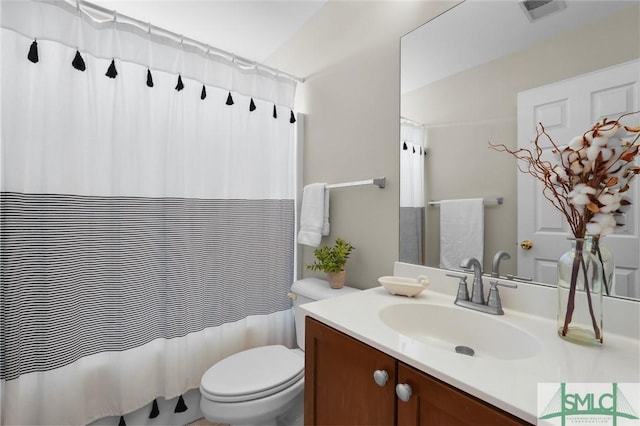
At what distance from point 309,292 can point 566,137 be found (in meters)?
1.22

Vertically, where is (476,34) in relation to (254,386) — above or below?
above

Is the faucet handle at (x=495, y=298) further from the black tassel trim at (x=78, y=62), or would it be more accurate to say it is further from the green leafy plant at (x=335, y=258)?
the black tassel trim at (x=78, y=62)

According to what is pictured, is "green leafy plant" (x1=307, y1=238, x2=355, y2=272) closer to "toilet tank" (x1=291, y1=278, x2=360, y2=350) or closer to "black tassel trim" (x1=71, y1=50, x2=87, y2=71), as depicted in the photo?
"toilet tank" (x1=291, y1=278, x2=360, y2=350)

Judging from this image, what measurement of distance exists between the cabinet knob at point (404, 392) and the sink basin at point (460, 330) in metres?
0.28

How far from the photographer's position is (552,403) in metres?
0.51

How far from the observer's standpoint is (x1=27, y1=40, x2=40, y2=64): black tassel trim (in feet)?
3.68

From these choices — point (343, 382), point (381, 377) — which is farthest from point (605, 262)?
point (343, 382)

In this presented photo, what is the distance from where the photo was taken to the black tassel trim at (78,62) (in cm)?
120

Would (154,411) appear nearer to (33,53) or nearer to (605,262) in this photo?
(33,53)

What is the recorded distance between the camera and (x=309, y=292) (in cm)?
153

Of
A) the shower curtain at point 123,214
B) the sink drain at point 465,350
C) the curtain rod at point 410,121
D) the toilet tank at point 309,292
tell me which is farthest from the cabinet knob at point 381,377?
the shower curtain at point 123,214

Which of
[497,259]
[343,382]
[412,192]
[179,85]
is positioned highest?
[179,85]

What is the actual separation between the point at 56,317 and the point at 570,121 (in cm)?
201

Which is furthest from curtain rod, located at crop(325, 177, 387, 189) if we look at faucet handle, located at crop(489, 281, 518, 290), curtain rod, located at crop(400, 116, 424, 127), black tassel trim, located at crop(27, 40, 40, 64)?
black tassel trim, located at crop(27, 40, 40, 64)
